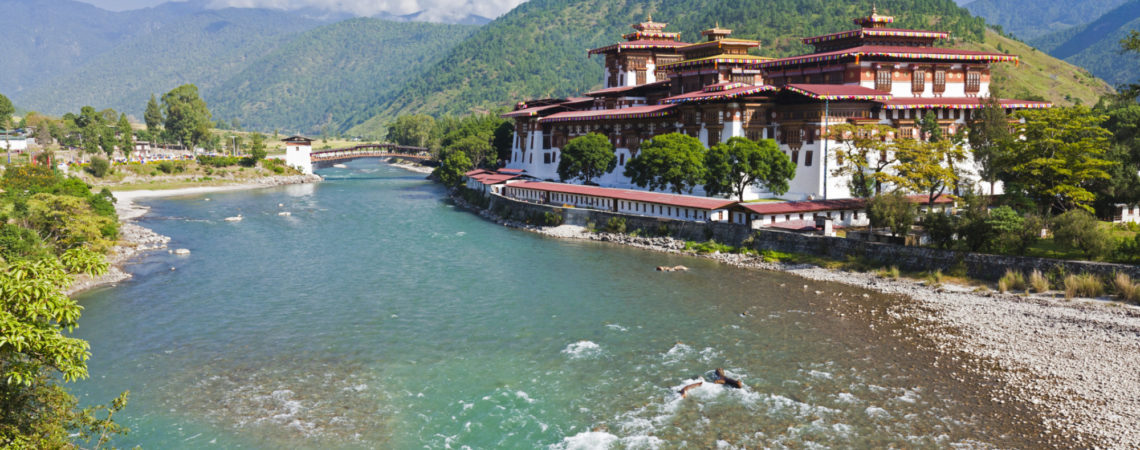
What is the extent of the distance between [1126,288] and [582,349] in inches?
1119

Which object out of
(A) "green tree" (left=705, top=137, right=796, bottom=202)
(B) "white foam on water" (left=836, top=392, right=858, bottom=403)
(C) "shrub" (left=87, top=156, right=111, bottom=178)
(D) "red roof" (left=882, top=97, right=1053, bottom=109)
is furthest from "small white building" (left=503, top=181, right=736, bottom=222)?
(C) "shrub" (left=87, top=156, right=111, bottom=178)

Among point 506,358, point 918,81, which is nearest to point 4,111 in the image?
point 506,358

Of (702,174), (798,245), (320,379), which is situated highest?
(702,174)

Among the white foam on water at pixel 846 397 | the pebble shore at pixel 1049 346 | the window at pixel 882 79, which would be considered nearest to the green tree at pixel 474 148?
the window at pixel 882 79

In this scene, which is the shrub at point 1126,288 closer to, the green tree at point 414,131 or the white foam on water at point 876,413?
the white foam on water at point 876,413

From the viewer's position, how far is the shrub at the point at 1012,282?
44.2 metres

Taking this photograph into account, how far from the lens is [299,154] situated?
5935 inches

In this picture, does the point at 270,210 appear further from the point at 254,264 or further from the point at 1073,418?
the point at 1073,418

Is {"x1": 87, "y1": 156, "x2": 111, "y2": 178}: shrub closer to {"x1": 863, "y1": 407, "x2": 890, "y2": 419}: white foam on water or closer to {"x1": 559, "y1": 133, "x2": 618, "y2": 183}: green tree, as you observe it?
{"x1": 559, "y1": 133, "x2": 618, "y2": 183}: green tree

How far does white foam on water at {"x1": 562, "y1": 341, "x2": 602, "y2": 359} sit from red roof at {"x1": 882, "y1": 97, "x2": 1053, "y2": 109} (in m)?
44.1

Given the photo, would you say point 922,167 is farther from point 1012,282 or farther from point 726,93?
point 726,93

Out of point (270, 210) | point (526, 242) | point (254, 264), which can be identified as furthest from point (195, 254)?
point (270, 210)

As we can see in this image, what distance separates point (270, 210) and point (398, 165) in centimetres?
10617

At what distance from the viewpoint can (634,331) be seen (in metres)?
39.6
